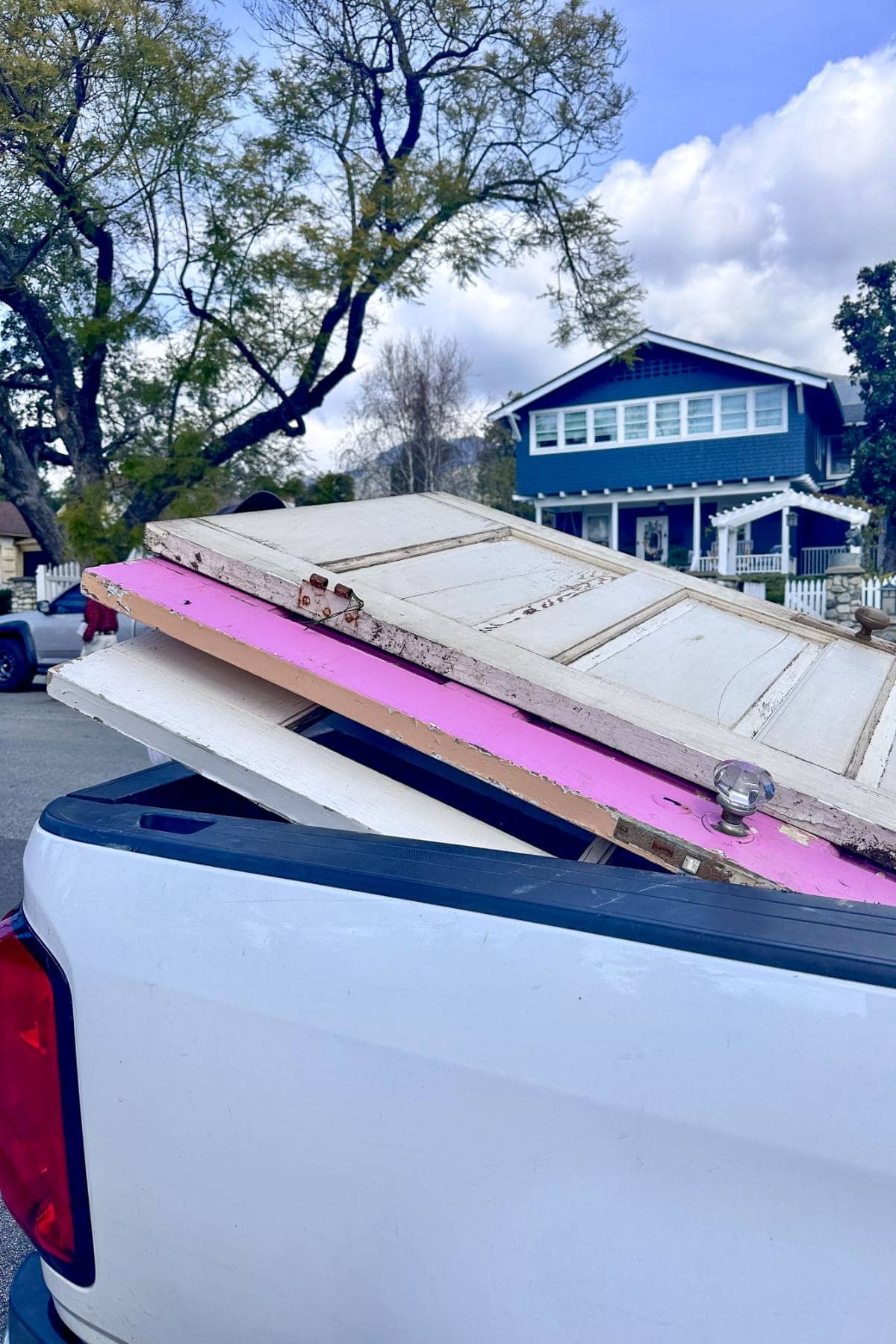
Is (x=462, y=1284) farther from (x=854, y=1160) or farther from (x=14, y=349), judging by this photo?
(x=14, y=349)

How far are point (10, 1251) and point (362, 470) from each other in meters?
31.5

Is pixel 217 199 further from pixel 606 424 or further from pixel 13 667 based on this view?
pixel 606 424

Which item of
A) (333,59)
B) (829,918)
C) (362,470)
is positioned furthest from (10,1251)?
(362,470)

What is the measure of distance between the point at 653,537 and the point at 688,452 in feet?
11.0

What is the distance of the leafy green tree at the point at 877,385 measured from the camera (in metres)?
27.0

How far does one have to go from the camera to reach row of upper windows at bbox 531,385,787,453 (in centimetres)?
2502

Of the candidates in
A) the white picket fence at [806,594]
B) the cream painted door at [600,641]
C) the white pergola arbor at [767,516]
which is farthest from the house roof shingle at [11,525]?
the cream painted door at [600,641]

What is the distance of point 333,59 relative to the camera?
14562mm

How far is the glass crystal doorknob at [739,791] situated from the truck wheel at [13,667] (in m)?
13.5

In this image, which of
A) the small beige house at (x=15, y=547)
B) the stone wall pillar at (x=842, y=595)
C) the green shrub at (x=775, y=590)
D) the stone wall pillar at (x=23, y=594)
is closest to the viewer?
the stone wall pillar at (x=842, y=595)

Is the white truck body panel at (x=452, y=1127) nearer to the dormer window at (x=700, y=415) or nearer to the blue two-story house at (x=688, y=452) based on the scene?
the blue two-story house at (x=688, y=452)

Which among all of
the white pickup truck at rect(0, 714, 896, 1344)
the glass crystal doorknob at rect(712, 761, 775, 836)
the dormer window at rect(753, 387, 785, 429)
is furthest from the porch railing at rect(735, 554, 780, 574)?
the white pickup truck at rect(0, 714, 896, 1344)

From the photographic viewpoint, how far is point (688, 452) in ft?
85.6

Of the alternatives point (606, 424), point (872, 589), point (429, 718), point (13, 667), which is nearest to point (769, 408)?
point (606, 424)
